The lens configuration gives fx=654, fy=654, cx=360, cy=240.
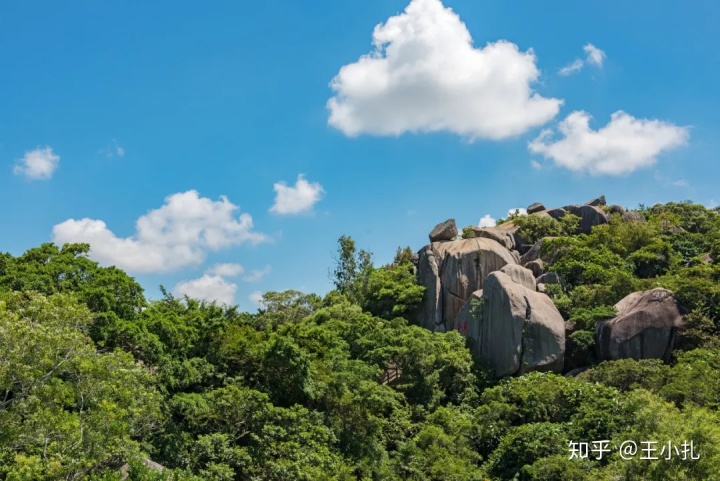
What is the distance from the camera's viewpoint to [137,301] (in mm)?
17156

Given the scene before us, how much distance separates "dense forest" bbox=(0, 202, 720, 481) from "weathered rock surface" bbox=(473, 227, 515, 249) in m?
7.66

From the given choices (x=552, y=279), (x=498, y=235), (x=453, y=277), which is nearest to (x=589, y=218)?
(x=498, y=235)

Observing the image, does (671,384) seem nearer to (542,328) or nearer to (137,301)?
(542,328)

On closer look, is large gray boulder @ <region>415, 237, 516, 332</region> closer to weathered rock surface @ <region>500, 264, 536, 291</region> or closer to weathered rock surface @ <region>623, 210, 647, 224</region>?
weathered rock surface @ <region>500, 264, 536, 291</region>

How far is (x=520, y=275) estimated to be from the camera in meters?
27.6

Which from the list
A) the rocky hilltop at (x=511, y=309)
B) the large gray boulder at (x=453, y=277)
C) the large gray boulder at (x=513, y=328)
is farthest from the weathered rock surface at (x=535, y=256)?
the large gray boulder at (x=513, y=328)

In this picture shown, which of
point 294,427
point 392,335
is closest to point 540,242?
point 392,335

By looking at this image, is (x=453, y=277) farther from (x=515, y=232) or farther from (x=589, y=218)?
(x=589, y=218)

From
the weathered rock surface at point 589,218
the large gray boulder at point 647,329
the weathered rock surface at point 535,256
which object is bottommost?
the large gray boulder at point 647,329

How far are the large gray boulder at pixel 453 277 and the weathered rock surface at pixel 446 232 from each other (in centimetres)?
331

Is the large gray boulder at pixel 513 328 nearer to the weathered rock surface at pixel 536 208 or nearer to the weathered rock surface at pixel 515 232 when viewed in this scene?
the weathered rock surface at pixel 515 232

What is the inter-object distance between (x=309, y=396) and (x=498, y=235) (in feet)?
62.3

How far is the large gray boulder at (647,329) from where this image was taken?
2239 cm

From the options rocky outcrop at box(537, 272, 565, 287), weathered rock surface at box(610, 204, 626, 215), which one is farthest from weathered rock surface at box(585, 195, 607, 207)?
rocky outcrop at box(537, 272, 565, 287)
